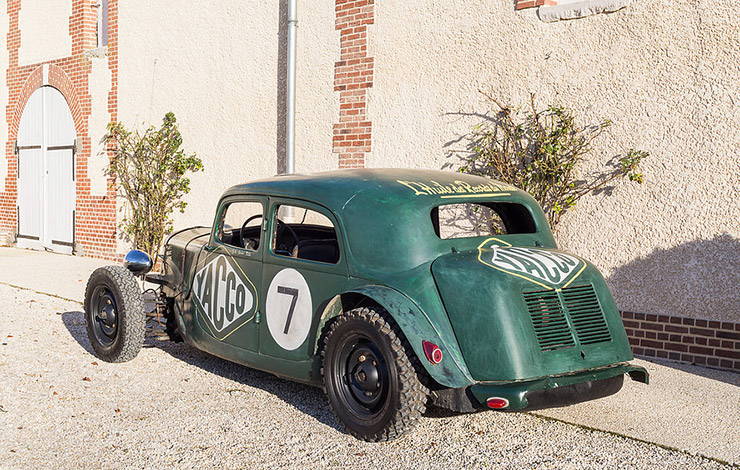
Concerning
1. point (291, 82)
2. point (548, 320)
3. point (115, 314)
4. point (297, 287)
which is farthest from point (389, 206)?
point (291, 82)

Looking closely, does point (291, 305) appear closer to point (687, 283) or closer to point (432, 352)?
point (432, 352)

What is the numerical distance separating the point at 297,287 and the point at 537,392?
5.64ft

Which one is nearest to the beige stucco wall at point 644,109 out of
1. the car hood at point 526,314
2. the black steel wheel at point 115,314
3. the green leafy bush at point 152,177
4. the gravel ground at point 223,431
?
the car hood at point 526,314

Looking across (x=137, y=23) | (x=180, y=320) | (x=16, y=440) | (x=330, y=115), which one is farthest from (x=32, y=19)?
(x=16, y=440)

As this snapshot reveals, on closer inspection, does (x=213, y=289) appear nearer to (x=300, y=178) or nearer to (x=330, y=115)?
(x=300, y=178)

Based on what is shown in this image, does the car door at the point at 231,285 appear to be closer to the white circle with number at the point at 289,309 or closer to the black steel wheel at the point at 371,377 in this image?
the white circle with number at the point at 289,309

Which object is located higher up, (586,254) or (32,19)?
(32,19)

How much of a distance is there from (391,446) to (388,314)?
0.76 m

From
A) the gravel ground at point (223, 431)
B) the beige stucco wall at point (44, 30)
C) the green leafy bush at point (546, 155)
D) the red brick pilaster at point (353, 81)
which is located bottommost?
the gravel ground at point (223, 431)

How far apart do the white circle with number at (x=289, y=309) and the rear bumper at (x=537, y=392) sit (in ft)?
3.56

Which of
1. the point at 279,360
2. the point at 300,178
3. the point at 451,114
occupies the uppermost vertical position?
the point at 451,114

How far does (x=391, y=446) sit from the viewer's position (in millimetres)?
4594

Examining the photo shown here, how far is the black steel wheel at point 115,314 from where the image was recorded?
6293mm

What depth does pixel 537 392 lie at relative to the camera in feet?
14.1
